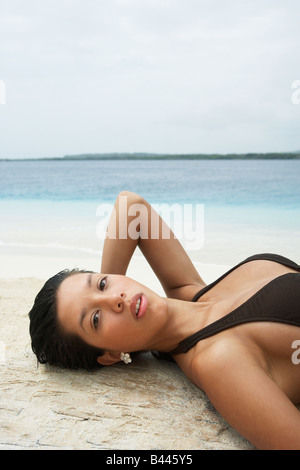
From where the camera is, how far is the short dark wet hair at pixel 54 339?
198cm

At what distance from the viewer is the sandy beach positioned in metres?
1.71

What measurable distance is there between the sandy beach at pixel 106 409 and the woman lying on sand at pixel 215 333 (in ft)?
0.31

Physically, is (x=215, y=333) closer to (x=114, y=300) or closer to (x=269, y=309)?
(x=269, y=309)

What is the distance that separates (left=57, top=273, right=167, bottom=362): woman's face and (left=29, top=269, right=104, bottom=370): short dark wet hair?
36 millimetres

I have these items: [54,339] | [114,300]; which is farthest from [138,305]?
[54,339]

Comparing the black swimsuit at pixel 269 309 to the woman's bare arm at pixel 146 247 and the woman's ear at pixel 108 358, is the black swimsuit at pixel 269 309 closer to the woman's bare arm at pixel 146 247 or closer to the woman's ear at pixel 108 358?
the woman's ear at pixel 108 358

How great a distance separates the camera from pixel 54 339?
79.0 inches

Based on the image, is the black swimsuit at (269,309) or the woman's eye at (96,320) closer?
the black swimsuit at (269,309)

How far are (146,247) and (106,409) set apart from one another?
92 cm

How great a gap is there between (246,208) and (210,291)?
26.9 feet

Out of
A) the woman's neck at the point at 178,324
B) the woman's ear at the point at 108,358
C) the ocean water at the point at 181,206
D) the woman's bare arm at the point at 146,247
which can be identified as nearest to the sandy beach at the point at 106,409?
the woman's ear at the point at 108,358

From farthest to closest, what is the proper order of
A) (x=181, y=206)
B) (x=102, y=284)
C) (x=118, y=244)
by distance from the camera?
(x=181, y=206)
(x=118, y=244)
(x=102, y=284)

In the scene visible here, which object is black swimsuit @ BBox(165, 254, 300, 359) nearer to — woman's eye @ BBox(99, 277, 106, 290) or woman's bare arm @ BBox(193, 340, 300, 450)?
woman's bare arm @ BBox(193, 340, 300, 450)
